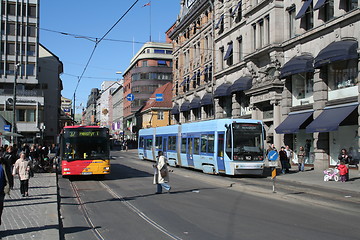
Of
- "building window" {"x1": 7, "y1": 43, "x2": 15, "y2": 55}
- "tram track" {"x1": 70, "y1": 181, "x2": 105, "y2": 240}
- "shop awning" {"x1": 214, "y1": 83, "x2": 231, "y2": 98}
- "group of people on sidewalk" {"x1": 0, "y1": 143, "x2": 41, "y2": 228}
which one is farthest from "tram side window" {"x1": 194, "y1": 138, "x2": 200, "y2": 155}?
"building window" {"x1": 7, "y1": 43, "x2": 15, "y2": 55}

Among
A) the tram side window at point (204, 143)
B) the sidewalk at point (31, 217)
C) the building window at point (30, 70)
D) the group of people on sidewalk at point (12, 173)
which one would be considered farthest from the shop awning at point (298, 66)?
the building window at point (30, 70)

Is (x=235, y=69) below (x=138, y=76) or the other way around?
below

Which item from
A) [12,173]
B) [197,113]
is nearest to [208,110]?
[197,113]

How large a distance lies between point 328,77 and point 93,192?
17903mm

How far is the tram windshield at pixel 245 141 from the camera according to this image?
23.1 meters

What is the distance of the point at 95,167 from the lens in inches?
845

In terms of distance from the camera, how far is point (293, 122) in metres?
30.8

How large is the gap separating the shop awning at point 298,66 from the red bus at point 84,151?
14492 mm

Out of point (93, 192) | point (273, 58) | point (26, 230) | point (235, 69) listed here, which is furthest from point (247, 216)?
point (235, 69)

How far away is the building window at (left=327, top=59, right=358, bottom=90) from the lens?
2567 centimetres

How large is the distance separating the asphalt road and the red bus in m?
3.56

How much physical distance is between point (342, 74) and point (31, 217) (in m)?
21.9

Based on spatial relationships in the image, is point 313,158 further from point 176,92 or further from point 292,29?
point 176,92

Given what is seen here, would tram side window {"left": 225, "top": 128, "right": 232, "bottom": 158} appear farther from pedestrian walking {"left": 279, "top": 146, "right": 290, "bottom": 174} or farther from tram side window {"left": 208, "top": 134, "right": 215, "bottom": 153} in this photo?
pedestrian walking {"left": 279, "top": 146, "right": 290, "bottom": 174}
